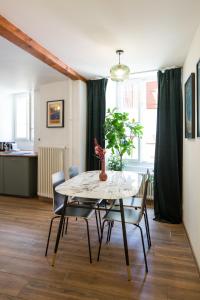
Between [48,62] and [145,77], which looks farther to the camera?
[145,77]

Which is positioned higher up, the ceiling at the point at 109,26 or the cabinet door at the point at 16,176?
the ceiling at the point at 109,26

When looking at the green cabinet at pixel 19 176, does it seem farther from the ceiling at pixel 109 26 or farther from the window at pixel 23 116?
the ceiling at pixel 109 26

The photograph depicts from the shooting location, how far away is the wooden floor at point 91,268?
1.73 meters

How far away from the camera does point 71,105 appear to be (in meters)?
3.93

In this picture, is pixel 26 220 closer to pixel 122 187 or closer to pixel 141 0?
pixel 122 187

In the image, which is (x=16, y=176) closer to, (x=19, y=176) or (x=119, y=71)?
(x=19, y=176)

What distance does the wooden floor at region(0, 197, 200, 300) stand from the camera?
173 centimetres

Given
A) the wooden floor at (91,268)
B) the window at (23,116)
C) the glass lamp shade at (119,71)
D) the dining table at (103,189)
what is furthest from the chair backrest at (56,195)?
the window at (23,116)

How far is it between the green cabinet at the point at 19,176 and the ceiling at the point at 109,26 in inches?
90.6

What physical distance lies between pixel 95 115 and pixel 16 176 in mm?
2058

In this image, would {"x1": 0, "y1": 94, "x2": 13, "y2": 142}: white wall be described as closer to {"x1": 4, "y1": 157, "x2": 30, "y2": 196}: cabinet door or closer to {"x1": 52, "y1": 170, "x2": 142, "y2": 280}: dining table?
{"x1": 4, "y1": 157, "x2": 30, "y2": 196}: cabinet door

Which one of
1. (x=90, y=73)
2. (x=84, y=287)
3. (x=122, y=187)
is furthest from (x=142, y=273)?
(x=90, y=73)

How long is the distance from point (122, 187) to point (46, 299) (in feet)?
3.69

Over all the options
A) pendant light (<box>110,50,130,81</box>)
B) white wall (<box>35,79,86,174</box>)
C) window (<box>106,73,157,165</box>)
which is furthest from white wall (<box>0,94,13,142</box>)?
pendant light (<box>110,50,130,81</box>)
